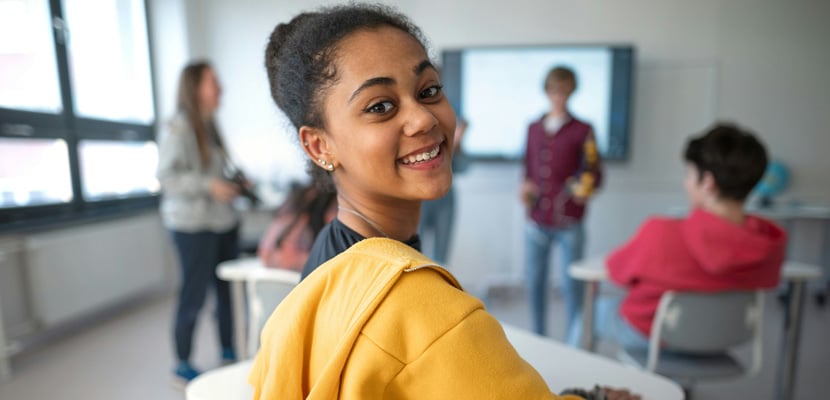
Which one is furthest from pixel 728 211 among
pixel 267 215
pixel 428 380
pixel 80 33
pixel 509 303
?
pixel 80 33

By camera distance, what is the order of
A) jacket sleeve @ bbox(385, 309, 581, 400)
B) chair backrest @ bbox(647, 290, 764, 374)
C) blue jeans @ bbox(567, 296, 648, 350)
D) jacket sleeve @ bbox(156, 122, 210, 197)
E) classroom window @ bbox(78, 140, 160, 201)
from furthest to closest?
classroom window @ bbox(78, 140, 160, 201) → jacket sleeve @ bbox(156, 122, 210, 197) → blue jeans @ bbox(567, 296, 648, 350) → chair backrest @ bbox(647, 290, 764, 374) → jacket sleeve @ bbox(385, 309, 581, 400)

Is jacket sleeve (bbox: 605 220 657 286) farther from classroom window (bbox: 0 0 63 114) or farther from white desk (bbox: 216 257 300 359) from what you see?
classroom window (bbox: 0 0 63 114)

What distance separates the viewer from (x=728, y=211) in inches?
59.0

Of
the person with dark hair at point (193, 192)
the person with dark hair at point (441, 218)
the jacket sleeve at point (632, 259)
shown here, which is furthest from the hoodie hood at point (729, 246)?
the person with dark hair at point (193, 192)

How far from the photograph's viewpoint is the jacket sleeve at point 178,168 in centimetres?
204

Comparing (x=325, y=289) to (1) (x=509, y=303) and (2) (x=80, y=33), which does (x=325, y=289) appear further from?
(2) (x=80, y=33)

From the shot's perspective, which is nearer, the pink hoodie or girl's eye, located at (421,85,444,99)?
girl's eye, located at (421,85,444,99)

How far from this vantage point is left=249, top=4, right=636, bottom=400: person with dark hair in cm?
48

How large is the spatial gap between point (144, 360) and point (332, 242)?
242 cm

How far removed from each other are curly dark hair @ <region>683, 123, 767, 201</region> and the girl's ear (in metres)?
1.36

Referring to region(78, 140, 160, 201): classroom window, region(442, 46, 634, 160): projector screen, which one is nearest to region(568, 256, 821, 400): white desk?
region(442, 46, 634, 160): projector screen

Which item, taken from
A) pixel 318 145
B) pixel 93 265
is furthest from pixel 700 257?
pixel 93 265

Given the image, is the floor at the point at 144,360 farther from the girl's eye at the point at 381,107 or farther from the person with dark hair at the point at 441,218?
the girl's eye at the point at 381,107

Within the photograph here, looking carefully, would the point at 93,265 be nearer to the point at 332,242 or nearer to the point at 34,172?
the point at 34,172
